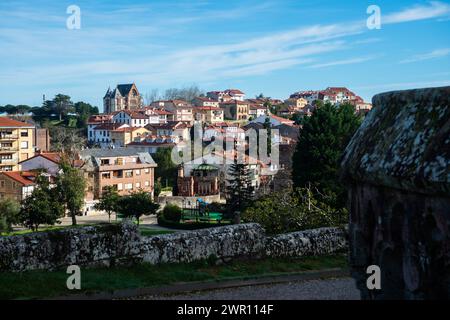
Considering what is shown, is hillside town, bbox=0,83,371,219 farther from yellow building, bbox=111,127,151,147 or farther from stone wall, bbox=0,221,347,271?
stone wall, bbox=0,221,347,271

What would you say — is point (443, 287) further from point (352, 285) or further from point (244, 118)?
point (244, 118)

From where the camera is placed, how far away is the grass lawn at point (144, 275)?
39.8ft

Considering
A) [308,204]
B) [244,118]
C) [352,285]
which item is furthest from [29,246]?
[244,118]

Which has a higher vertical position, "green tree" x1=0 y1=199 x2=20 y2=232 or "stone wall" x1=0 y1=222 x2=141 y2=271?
"stone wall" x1=0 y1=222 x2=141 y2=271

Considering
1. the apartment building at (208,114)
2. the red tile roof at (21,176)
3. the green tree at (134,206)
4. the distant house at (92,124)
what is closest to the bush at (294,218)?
the green tree at (134,206)

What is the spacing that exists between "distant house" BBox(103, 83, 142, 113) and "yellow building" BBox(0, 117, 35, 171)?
99596 millimetres

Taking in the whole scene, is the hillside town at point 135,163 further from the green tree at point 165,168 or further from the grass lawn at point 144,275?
the grass lawn at point 144,275

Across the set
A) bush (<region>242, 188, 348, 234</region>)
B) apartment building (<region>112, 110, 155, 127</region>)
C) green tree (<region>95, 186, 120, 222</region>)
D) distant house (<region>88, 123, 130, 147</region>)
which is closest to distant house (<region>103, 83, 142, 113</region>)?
apartment building (<region>112, 110, 155, 127</region>)

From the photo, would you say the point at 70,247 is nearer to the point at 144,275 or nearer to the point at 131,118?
the point at 144,275

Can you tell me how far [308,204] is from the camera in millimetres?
24469

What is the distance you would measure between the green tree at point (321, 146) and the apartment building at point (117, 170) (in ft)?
87.4

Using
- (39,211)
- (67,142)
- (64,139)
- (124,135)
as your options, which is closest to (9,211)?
(39,211)

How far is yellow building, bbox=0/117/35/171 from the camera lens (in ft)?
261

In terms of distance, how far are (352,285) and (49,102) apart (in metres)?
146
